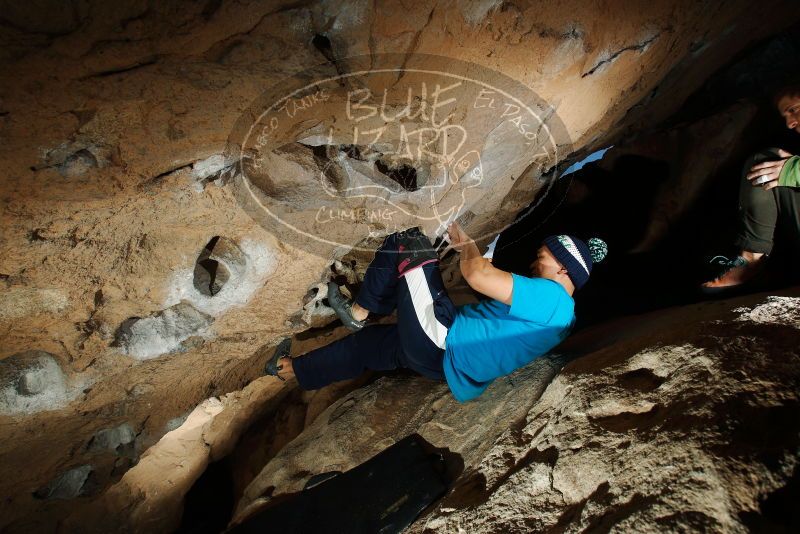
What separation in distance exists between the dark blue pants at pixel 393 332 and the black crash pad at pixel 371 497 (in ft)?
1.84

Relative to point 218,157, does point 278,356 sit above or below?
below

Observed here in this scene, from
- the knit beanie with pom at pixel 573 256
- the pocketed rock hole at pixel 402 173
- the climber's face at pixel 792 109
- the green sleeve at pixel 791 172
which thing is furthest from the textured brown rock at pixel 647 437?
the climber's face at pixel 792 109

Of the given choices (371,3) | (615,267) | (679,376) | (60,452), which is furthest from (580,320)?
(60,452)

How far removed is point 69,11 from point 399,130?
1.30 meters

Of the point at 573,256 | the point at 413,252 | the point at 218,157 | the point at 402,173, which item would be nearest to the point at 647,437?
the point at 573,256

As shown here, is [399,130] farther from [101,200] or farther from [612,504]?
[612,504]

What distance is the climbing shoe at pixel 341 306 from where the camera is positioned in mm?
2959

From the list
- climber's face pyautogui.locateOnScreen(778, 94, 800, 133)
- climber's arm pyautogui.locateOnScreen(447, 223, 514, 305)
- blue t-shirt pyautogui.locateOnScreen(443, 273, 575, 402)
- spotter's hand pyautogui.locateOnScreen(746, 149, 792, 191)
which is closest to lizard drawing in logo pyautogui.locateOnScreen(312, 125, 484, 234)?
climber's arm pyautogui.locateOnScreen(447, 223, 514, 305)

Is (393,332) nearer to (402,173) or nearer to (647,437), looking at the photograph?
(402,173)

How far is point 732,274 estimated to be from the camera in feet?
10.2

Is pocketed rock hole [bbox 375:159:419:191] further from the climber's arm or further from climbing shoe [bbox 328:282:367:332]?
climbing shoe [bbox 328:282:367:332]

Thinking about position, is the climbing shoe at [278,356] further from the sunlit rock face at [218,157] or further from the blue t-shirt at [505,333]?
the blue t-shirt at [505,333]

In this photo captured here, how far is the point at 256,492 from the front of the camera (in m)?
2.61

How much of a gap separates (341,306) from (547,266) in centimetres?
158
